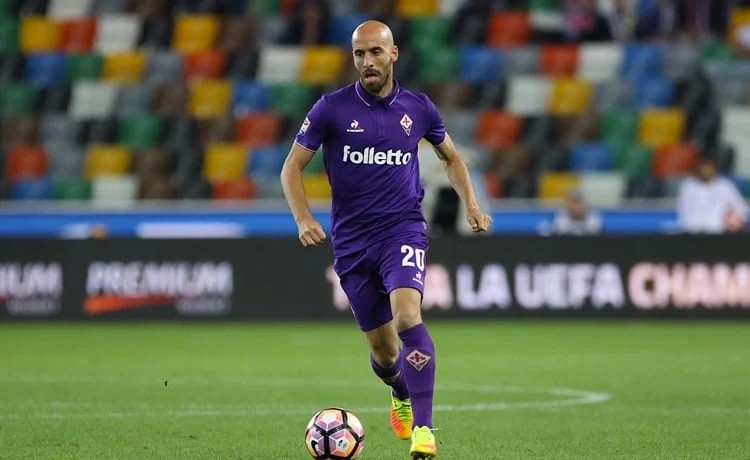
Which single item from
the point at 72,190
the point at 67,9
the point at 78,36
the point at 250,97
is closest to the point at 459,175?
the point at 72,190

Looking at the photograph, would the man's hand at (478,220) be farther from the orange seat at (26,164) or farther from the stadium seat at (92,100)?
the stadium seat at (92,100)

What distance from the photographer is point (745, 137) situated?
21828 mm

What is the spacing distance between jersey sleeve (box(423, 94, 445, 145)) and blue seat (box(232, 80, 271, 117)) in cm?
1603

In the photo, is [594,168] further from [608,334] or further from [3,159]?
[3,159]

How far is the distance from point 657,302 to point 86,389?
8.69m

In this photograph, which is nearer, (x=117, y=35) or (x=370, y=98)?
(x=370, y=98)

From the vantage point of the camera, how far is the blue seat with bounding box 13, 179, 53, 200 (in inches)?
903

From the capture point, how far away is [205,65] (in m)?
24.8

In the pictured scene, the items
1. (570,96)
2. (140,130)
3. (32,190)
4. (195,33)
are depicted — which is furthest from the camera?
(195,33)

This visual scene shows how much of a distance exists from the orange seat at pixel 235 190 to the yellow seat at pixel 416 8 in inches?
171

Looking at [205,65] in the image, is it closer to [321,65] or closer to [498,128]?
[321,65]

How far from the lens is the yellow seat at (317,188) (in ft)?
71.8

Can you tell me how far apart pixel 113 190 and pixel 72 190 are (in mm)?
617

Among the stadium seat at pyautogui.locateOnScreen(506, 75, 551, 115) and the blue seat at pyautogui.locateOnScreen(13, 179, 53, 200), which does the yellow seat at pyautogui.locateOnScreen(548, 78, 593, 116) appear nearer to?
the stadium seat at pyautogui.locateOnScreen(506, 75, 551, 115)
